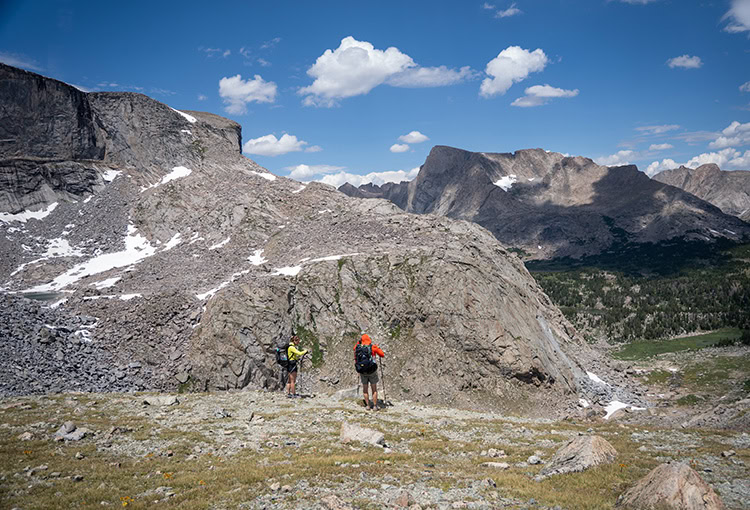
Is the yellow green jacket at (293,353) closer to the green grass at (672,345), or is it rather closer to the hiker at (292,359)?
the hiker at (292,359)

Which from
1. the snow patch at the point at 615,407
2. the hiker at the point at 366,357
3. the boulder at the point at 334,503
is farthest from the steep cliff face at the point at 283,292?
the boulder at the point at 334,503

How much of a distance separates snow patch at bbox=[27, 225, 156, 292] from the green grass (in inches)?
3227

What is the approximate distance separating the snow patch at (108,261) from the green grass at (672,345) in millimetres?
81964

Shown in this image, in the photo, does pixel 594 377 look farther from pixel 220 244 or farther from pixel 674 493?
pixel 220 244

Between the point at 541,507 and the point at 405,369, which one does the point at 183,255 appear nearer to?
the point at 405,369

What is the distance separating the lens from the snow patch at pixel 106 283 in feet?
156

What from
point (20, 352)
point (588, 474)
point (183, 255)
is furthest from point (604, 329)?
point (20, 352)

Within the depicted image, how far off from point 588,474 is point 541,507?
355 centimetres

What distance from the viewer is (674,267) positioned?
196 meters

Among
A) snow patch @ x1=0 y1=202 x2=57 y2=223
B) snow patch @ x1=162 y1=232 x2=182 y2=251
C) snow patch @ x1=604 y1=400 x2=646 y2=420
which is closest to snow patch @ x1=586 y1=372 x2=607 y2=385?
snow patch @ x1=604 y1=400 x2=646 y2=420

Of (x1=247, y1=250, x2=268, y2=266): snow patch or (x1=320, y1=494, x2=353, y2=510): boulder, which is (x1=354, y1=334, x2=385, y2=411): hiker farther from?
(x1=247, y1=250, x2=268, y2=266): snow patch

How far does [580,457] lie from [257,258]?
4475cm

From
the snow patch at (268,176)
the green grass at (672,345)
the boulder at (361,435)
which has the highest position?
the snow patch at (268,176)

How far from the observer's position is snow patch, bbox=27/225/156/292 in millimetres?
52188
